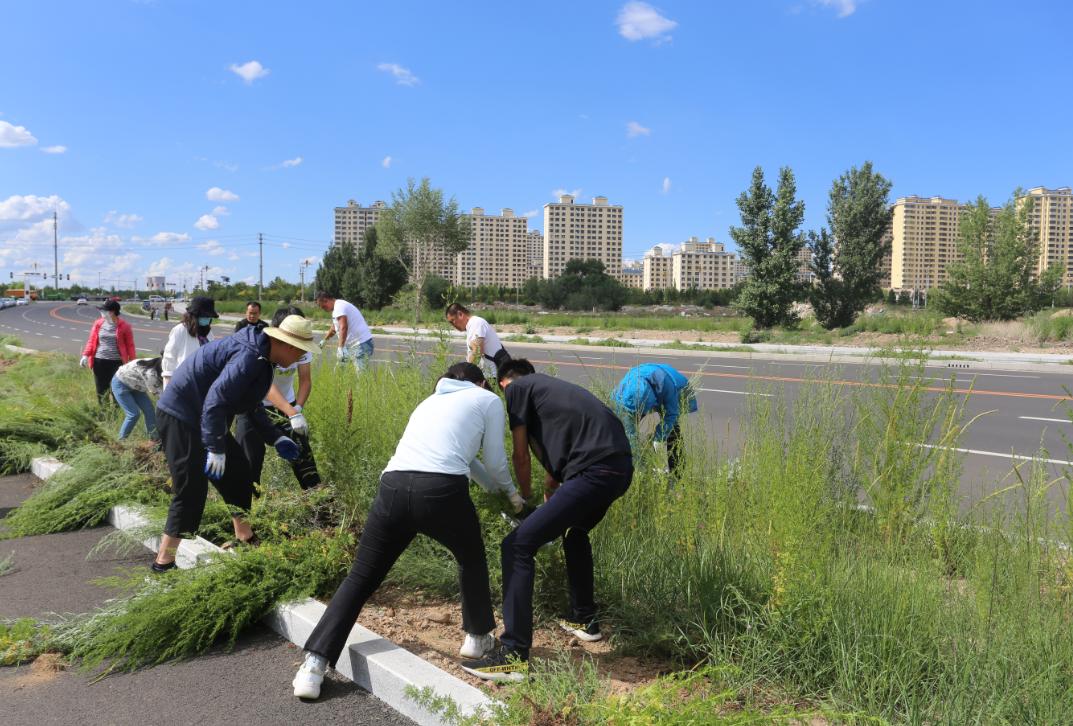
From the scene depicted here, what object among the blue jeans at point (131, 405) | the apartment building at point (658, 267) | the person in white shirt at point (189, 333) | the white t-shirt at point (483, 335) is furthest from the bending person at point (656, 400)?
the apartment building at point (658, 267)

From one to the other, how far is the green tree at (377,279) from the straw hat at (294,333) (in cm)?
5829

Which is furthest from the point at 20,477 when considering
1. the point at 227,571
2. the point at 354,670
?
the point at 354,670

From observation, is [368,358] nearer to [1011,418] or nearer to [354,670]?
[354,670]

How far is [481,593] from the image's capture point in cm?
357

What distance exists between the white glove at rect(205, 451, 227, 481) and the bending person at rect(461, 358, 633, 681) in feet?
6.27

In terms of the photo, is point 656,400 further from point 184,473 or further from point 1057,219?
point 1057,219

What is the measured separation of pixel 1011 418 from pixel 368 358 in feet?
31.0

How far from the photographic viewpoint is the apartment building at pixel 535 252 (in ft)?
517

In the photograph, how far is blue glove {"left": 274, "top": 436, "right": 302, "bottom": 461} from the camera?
506cm

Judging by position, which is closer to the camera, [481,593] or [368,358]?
[481,593]

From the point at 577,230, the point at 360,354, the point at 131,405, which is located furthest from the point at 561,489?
the point at 577,230

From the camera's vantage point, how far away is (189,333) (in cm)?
724

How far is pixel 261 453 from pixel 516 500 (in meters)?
2.56

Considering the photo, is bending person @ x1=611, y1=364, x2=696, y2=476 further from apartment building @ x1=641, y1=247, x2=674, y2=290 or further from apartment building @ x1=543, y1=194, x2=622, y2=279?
apartment building @ x1=641, y1=247, x2=674, y2=290
